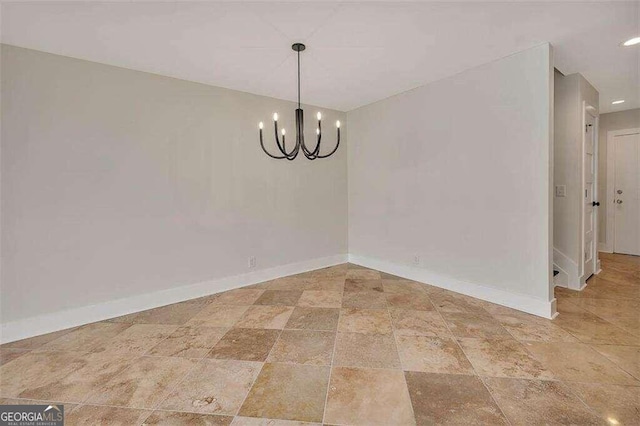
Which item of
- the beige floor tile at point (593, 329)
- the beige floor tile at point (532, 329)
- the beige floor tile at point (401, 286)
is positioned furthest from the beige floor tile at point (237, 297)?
the beige floor tile at point (593, 329)

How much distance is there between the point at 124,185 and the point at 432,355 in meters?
3.32

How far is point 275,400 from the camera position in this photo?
1.63 metres

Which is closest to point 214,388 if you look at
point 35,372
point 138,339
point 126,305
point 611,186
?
point 138,339

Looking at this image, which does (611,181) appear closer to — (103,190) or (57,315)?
(103,190)

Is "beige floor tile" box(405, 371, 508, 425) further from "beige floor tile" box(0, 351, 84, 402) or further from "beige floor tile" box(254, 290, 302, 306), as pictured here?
"beige floor tile" box(0, 351, 84, 402)

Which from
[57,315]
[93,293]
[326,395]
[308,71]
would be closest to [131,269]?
[93,293]

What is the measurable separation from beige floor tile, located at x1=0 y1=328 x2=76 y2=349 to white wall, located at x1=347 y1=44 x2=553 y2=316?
3772 millimetres

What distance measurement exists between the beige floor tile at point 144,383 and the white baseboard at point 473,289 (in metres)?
2.89

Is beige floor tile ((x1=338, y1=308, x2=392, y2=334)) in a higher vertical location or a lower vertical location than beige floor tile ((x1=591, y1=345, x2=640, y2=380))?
higher

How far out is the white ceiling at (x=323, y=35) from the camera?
205cm

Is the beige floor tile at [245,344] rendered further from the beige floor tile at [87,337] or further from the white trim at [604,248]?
the white trim at [604,248]

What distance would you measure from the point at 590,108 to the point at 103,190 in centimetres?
578

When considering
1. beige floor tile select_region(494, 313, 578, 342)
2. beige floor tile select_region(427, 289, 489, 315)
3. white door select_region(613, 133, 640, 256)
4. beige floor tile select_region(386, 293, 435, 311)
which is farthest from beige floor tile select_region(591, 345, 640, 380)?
white door select_region(613, 133, 640, 256)

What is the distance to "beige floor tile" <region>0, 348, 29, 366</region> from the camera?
2.09m
